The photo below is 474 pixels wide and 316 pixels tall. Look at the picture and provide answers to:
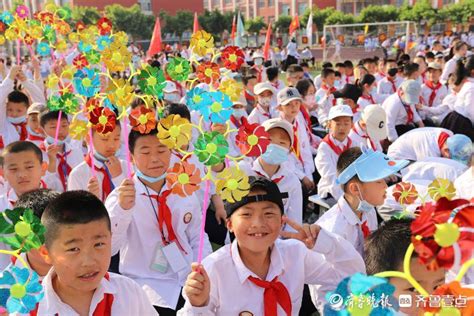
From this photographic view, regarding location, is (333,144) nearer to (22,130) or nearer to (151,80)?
(151,80)

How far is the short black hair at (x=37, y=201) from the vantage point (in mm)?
2135

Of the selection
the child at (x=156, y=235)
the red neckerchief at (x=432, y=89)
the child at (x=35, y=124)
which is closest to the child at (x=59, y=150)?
the child at (x=35, y=124)

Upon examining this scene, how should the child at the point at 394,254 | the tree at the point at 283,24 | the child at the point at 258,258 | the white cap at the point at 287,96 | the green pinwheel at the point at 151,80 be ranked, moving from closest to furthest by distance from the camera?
the child at the point at 394,254, the child at the point at 258,258, the green pinwheel at the point at 151,80, the white cap at the point at 287,96, the tree at the point at 283,24

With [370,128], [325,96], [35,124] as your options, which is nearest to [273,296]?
[370,128]

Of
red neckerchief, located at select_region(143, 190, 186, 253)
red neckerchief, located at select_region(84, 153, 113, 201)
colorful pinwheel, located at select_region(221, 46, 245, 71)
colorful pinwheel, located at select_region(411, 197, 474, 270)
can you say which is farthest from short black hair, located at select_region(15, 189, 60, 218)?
colorful pinwheel, located at select_region(411, 197, 474, 270)

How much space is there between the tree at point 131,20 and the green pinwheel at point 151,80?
3219 cm

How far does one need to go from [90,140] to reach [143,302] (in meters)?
1.38

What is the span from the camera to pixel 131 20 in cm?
3319

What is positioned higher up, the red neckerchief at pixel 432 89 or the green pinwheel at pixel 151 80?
the green pinwheel at pixel 151 80

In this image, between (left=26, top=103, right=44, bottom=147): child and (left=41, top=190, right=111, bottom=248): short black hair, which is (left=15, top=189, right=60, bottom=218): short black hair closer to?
(left=41, top=190, right=111, bottom=248): short black hair

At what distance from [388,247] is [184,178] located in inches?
31.9

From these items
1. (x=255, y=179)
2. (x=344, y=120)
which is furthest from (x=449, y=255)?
(x=344, y=120)

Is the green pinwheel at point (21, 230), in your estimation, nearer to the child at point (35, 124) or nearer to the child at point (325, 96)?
the child at point (35, 124)

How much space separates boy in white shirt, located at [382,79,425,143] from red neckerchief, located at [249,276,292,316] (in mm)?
4435
